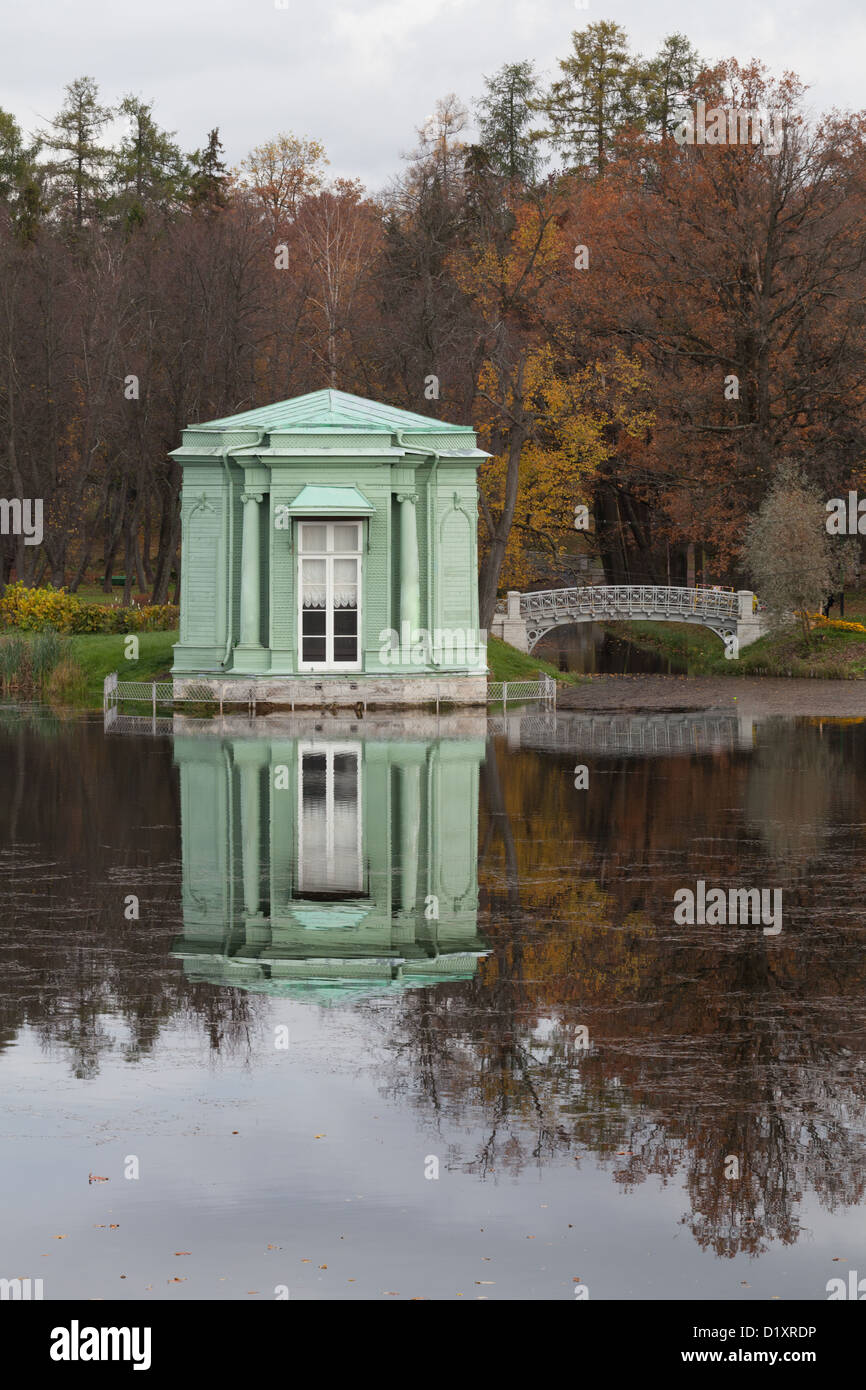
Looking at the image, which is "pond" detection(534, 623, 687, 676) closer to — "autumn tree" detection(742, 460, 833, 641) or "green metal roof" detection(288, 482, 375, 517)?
"autumn tree" detection(742, 460, 833, 641)

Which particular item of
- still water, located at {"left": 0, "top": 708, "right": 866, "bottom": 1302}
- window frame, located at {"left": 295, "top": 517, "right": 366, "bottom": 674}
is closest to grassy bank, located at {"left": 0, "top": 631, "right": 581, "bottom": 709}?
window frame, located at {"left": 295, "top": 517, "right": 366, "bottom": 674}

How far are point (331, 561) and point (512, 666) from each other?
8.25m

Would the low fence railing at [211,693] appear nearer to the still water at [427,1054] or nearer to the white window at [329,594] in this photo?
the white window at [329,594]

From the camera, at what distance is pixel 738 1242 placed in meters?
7.65

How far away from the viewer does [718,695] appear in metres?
45.0

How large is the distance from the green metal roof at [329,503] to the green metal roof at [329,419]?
4.42ft

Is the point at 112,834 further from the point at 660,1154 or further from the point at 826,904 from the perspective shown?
the point at 660,1154

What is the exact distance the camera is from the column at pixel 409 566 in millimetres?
37562

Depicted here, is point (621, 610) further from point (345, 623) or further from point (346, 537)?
point (345, 623)

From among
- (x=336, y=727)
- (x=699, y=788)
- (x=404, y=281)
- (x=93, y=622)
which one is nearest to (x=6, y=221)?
(x=404, y=281)

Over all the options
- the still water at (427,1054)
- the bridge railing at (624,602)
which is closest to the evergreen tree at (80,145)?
the bridge railing at (624,602)

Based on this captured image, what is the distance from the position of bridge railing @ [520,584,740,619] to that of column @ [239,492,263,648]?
19009 millimetres

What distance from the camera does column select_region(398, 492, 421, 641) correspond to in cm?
3756

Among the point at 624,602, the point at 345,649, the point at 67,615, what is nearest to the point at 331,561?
the point at 345,649
